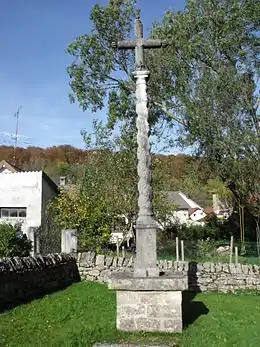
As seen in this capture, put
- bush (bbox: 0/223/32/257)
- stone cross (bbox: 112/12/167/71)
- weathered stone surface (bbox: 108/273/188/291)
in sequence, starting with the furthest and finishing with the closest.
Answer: bush (bbox: 0/223/32/257)
stone cross (bbox: 112/12/167/71)
weathered stone surface (bbox: 108/273/188/291)

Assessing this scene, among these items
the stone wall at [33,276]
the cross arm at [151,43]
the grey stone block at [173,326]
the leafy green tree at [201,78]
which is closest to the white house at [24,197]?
the leafy green tree at [201,78]

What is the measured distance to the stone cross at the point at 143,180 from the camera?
7223mm

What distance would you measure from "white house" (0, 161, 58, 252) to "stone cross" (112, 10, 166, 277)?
18.9 metres

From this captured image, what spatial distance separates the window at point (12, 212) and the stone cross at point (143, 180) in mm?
20127

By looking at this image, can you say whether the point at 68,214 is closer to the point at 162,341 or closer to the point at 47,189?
the point at 47,189

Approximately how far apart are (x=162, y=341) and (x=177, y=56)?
1476cm

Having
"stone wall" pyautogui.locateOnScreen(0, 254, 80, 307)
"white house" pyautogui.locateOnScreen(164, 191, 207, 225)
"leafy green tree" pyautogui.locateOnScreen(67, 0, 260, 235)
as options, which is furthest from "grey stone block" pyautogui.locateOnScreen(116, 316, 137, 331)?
"white house" pyautogui.locateOnScreen(164, 191, 207, 225)

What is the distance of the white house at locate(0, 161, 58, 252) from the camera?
26172 millimetres

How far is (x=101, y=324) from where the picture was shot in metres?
7.39

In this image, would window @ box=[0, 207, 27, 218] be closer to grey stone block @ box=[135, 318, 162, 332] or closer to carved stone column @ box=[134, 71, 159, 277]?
carved stone column @ box=[134, 71, 159, 277]

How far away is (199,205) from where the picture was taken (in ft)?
215

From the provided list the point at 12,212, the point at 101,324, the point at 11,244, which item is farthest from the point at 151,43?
the point at 12,212

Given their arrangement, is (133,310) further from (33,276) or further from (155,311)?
(33,276)

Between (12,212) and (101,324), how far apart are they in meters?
20.9
